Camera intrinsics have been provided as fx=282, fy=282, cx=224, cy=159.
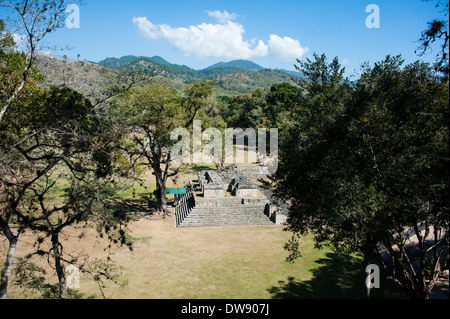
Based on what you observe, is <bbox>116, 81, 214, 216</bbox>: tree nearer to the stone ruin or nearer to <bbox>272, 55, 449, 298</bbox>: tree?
the stone ruin

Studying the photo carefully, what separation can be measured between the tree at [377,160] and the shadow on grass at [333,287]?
3751 millimetres

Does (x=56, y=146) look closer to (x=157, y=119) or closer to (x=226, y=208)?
(x=157, y=119)

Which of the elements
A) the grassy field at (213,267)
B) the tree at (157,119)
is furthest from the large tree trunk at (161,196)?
the grassy field at (213,267)

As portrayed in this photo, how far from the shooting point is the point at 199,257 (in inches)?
621

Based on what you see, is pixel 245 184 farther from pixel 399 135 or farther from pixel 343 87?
pixel 399 135

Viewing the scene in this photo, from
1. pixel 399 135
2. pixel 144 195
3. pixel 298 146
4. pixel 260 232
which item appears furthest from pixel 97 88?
pixel 144 195

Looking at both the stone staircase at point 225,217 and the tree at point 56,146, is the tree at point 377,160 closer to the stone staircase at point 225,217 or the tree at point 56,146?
the tree at point 56,146

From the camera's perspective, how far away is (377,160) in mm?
7645

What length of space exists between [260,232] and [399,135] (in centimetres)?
1373

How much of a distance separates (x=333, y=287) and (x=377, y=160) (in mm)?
8346

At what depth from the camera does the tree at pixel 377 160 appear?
274 inches

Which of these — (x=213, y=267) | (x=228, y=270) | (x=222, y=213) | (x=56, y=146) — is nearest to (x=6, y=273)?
(x=56, y=146)

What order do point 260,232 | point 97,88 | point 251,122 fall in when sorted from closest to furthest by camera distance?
point 97,88 → point 260,232 → point 251,122

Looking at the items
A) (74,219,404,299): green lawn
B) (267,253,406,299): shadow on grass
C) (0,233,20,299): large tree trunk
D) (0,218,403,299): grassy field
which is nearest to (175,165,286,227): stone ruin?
(0,218,403,299): grassy field
